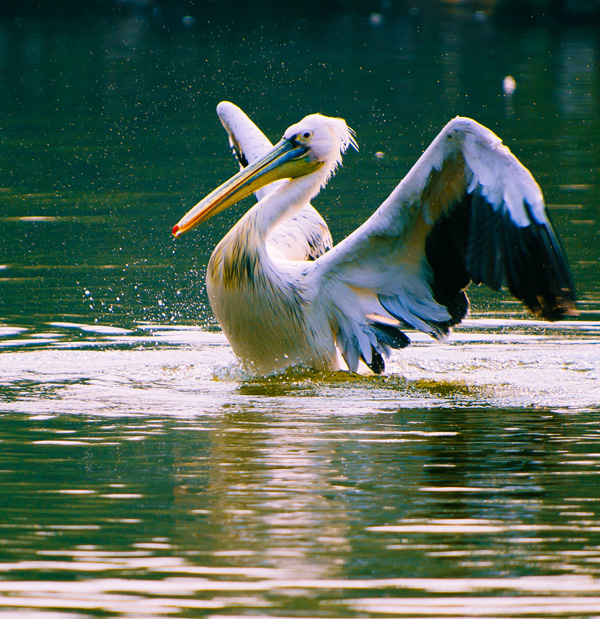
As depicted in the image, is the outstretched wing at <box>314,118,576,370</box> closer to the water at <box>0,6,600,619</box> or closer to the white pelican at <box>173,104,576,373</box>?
the white pelican at <box>173,104,576,373</box>

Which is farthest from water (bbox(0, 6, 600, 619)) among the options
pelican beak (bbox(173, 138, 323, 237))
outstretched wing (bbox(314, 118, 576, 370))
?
→ pelican beak (bbox(173, 138, 323, 237))

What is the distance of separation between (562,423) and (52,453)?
7.25 feet

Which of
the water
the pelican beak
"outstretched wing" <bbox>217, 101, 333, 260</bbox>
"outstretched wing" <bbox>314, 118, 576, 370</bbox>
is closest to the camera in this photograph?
the water

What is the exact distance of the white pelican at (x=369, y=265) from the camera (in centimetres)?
583

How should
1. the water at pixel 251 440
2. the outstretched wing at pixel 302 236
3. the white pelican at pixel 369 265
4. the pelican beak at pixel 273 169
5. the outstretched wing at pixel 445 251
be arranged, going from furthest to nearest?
1. the outstretched wing at pixel 302 236
2. the pelican beak at pixel 273 169
3. the white pelican at pixel 369 265
4. the outstretched wing at pixel 445 251
5. the water at pixel 251 440

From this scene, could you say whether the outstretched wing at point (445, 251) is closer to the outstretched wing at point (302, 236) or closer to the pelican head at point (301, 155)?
the pelican head at point (301, 155)

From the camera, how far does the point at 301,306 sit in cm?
636

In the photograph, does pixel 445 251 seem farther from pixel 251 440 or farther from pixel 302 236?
pixel 251 440

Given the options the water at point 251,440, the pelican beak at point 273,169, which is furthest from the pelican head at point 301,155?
the water at point 251,440

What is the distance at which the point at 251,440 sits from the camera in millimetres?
5109

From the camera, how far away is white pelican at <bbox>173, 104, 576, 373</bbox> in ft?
19.1

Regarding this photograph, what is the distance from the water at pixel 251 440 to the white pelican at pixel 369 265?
22cm

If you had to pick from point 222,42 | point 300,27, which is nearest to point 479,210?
point 222,42

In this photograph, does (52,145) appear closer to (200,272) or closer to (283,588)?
(200,272)
